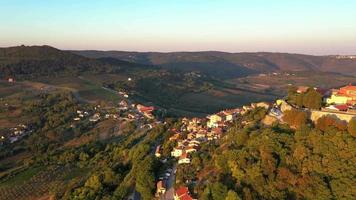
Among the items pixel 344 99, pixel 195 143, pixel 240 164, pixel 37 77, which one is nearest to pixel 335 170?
pixel 240 164

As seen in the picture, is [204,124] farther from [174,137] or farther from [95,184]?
[95,184]

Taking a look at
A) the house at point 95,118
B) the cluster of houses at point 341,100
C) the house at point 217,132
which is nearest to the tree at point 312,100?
the cluster of houses at point 341,100

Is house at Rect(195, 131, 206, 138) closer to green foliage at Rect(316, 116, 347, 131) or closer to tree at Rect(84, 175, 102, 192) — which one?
tree at Rect(84, 175, 102, 192)

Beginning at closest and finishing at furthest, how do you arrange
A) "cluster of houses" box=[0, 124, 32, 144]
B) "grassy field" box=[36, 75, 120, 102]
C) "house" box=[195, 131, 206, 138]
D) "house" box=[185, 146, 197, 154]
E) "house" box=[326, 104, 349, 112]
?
"house" box=[326, 104, 349, 112] → "house" box=[185, 146, 197, 154] → "house" box=[195, 131, 206, 138] → "cluster of houses" box=[0, 124, 32, 144] → "grassy field" box=[36, 75, 120, 102]

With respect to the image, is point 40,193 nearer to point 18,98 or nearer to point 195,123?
point 195,123

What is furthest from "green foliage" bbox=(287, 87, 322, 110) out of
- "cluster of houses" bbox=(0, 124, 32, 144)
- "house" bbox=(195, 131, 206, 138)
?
"cluster of houses" bbox=(0, 124, 32, 144)
